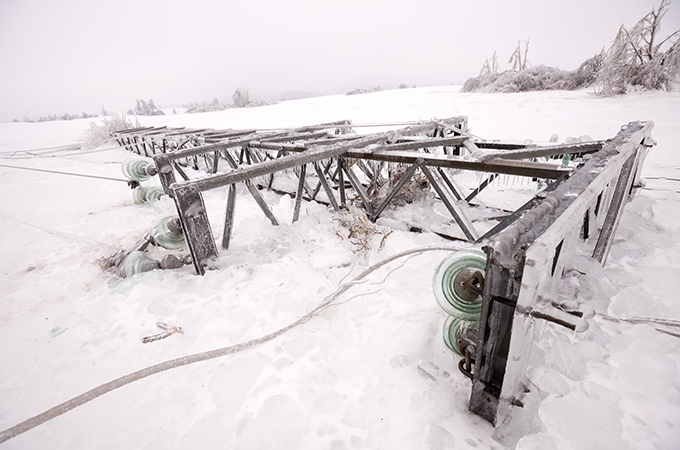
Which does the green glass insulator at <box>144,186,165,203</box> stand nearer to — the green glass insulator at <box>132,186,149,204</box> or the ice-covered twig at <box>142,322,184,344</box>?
the green glass insulator at <box>132,186,149,204</box>

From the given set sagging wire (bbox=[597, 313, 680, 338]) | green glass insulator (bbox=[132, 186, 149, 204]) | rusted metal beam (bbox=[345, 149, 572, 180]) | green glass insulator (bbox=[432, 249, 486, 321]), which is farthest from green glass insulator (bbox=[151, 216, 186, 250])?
sagging wire (bbox=[597, 313, 680, 338])

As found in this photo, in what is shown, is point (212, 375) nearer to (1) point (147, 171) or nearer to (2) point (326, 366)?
(2) point (326, 366)

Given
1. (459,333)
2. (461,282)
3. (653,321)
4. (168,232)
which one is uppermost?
(461,282)

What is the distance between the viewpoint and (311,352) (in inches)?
84.9

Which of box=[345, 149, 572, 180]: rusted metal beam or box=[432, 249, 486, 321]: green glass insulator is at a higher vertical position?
box=[345, 149, 572, 180]: rusted metal beam

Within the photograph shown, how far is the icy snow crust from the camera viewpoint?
63.0 inches

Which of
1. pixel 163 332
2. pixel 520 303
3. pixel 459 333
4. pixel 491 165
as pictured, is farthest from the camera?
pixel 491 165

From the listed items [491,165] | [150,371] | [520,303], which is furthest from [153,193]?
[520,303]

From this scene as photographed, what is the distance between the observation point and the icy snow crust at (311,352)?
1599 mm

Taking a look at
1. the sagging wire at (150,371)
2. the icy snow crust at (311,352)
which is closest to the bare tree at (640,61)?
the icy snow crust at (311,352)

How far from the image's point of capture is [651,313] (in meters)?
2.10

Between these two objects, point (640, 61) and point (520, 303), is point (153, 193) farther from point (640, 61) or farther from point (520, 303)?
point (640, 61)

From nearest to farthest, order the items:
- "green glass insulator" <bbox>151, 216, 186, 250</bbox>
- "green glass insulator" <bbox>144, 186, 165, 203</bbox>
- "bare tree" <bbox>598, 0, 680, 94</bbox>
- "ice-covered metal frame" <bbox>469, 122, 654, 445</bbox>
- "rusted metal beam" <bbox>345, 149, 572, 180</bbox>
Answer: "ice-covered metal frame" <bbox>469, 122, 654, 445</bbox>
"rusted metal beam" <bbox>345, 149, 572, 180</bbox>
"green glass insulator" <bbox>151, 216, 186, 250</bbox>
"green glass insulator" <bbox>144, 186, 165, 203</bbox>
"bare tree" <bbox>598, 0, 680, 94</bbox>

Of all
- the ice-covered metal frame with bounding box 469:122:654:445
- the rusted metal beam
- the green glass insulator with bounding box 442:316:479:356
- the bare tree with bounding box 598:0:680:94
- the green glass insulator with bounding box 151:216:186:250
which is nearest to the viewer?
the ice-covered metal frame with bounding box 469:122:654:445
